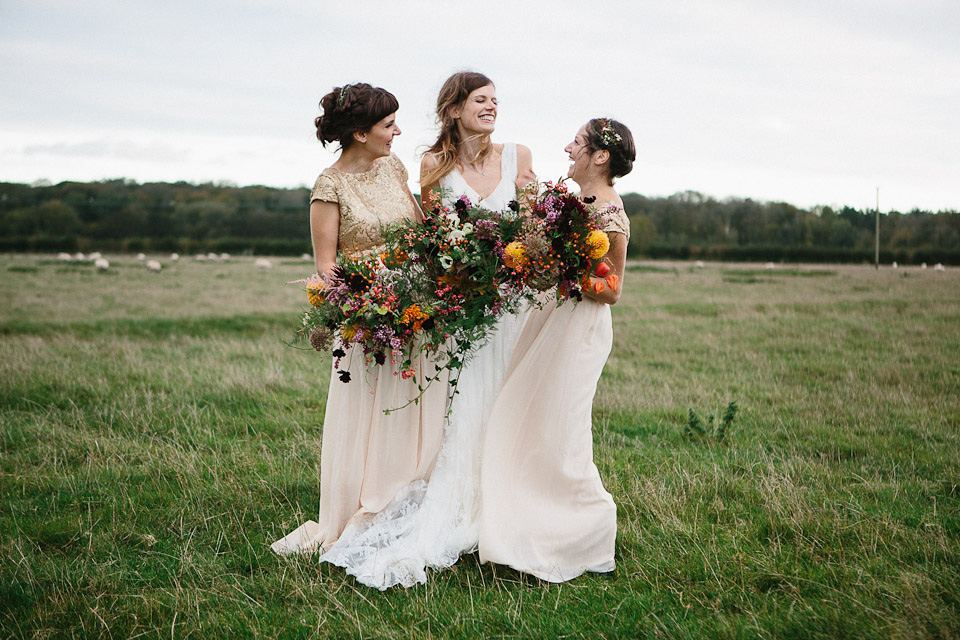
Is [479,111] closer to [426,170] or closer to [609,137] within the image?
[426,170]

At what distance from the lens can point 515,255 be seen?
3.69 m

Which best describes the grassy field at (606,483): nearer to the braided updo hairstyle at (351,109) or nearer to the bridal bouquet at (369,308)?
the bridal bouquet at (369,308)

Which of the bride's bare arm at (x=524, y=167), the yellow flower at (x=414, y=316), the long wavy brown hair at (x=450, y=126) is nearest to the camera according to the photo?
the yellow flower at (x=414, y=316)

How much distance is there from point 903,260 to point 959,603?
57789 mm

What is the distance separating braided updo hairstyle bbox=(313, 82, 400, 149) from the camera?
14.6 feet

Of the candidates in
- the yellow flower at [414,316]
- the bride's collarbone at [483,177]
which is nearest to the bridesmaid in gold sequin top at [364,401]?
the bride's collarbone at [483,177]

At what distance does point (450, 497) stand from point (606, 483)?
1.61 meters

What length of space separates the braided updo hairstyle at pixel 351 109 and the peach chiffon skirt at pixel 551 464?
1.67 meters

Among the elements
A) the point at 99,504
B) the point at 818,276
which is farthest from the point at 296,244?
the point at 99,504

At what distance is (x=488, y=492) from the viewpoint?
14.4 ft

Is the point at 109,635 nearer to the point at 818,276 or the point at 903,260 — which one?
the point at 818,276

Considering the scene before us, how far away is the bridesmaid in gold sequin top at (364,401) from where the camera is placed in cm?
455

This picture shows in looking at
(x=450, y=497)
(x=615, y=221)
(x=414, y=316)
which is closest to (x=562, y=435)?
(x=450, y=497)

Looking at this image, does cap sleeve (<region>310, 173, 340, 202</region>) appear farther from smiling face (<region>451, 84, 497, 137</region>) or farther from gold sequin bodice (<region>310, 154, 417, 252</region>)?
smiling face (<region>451, 84, 497, 137</region>)
